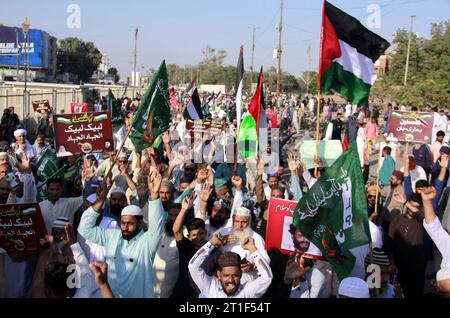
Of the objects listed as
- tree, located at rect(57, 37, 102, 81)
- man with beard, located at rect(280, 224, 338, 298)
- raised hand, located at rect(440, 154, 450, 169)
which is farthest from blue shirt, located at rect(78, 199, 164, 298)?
tree, located at rect(57, 37, 102, 81)

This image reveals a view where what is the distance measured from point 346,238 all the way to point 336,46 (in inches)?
111

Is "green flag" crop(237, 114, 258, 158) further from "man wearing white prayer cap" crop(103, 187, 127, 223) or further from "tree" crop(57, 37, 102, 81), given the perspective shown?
"tree" crop(57, 37, 102, 81)

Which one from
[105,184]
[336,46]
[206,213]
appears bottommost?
[206,213]

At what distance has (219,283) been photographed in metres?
3.98

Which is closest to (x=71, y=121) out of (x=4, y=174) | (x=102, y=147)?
(x=102, y=147)

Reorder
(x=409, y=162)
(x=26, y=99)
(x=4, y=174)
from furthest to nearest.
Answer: (x=26, y=99), (x=409, y=162), (x=4, y=174)

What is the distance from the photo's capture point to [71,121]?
7.52 m

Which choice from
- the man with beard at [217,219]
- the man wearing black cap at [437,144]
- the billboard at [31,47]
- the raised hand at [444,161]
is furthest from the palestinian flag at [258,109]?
the billboard at [31,47]

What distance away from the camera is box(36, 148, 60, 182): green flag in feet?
23.3

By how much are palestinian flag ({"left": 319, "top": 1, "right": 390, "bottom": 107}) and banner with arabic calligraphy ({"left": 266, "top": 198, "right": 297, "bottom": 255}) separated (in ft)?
5.82

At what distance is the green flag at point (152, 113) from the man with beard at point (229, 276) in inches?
101

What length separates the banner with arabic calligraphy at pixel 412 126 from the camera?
34.0ft

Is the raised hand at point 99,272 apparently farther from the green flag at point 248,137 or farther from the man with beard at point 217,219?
the green flag at point 248,137
